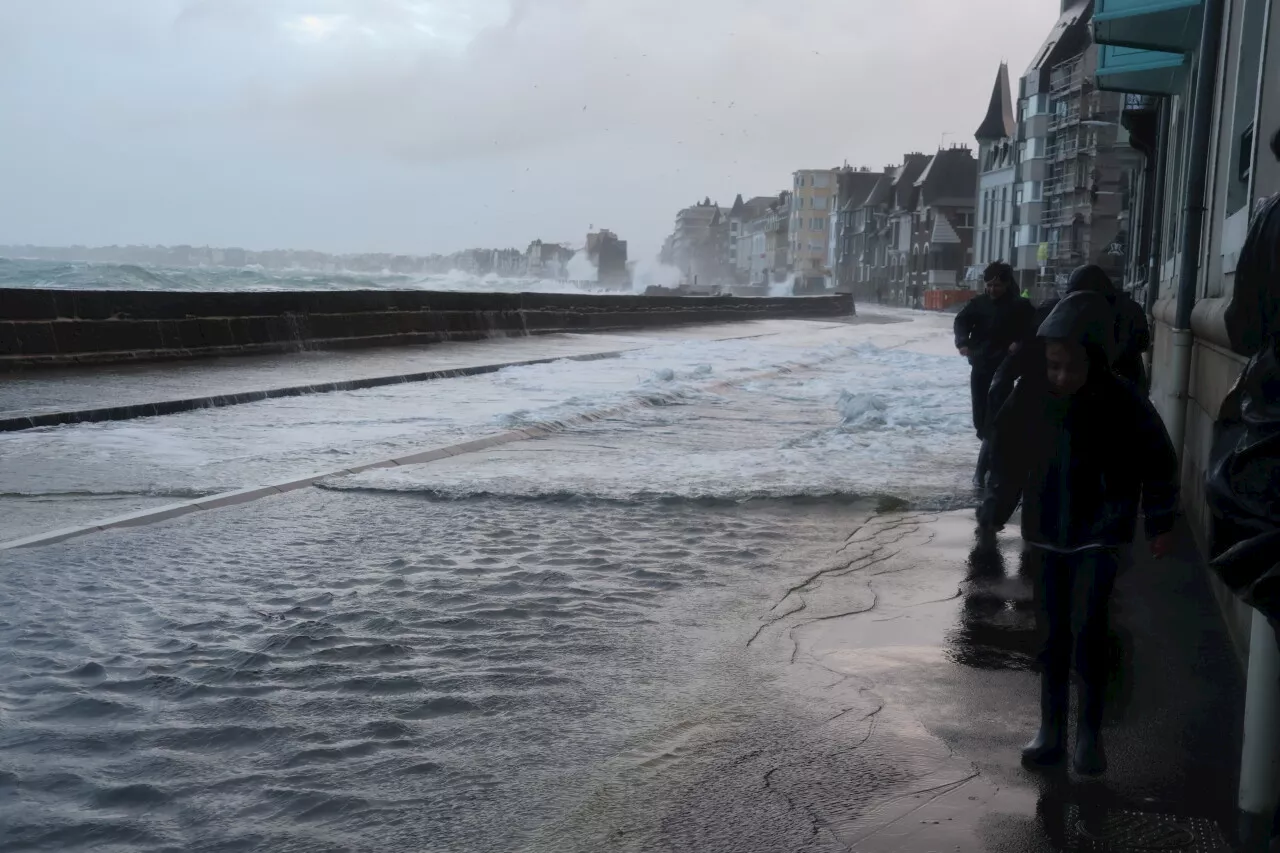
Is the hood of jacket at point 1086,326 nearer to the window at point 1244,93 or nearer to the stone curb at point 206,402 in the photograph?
Answer: the window at point 1244,93

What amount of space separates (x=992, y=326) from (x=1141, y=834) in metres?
6.05

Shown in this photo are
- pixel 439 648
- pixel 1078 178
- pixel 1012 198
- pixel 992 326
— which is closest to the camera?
pixel 439 648

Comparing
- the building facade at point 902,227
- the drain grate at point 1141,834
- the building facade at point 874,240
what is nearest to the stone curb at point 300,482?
the drain grate at point 1141,834

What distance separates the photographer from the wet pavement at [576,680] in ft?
11.0

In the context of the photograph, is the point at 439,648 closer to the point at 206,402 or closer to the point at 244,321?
the point at 206,402

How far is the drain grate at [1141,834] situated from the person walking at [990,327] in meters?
5.25

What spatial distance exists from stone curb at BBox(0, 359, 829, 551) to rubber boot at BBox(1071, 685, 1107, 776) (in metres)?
5.08

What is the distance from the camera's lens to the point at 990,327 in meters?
9.04

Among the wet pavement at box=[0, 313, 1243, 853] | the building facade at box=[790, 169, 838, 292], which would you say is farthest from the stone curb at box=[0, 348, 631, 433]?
the building facade at box=[790, 169, 838, 292]

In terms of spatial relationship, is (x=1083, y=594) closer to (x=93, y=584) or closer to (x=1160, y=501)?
(x=1160, y=501)

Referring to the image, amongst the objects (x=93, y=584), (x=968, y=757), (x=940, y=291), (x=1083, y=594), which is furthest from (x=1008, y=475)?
(x=940, y=291)

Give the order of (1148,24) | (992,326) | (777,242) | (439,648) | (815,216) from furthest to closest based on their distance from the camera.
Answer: (777,242)
(815,216)
(1148,24)
(992,326)
(439,648)

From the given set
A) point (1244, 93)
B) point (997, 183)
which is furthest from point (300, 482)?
point (997, 183)

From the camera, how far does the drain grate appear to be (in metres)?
3.24
